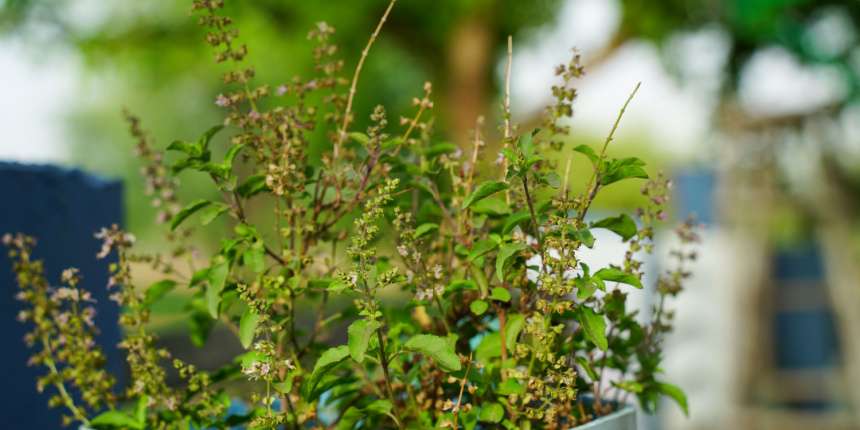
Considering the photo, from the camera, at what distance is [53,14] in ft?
29.1

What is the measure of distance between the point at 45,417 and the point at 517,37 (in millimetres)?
8429

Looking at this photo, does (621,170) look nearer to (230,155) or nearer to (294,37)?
(230,155)

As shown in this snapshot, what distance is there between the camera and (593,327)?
3.92 ft

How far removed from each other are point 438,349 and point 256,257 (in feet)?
1.08

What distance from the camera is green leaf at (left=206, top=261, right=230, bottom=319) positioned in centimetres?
132

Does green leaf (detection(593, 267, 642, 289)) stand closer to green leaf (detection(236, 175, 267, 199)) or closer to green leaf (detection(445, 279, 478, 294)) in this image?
green leaf (detection(445, 279, 478, 294))

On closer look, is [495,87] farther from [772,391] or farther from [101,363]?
[101,363]

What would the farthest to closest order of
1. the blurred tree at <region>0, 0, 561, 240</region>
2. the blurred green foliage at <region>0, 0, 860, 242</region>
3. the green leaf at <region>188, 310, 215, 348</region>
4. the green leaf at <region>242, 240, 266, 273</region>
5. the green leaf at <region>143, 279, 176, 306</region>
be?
the blurred tree at <region>0, 0, 561, 240</region>, the blurred green foliage at <region>0, 0, 860, 242</region>, the green leaf at <region>188, 310, 215, 348</region>, the green leaf at <region>143, 279, 176, 306</region>, the green leaf at <region>242, 240, 266, 273</region>

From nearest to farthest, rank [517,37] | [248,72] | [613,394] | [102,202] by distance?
[248,72], [613,394], [102,202], [517,37]

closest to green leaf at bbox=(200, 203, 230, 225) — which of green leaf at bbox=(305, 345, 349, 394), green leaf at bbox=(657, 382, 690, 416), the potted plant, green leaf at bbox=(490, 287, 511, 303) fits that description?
the potted plant

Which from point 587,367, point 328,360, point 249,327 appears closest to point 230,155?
point 249,327

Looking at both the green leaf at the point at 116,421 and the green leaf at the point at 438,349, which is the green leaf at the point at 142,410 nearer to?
the green leaf at the point at 116,421

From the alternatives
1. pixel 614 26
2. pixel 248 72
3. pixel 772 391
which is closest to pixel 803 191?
pixel 772 391

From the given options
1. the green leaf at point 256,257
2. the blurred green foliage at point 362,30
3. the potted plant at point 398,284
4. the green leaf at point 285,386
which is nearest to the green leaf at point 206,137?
the potted plant at point 398,284
